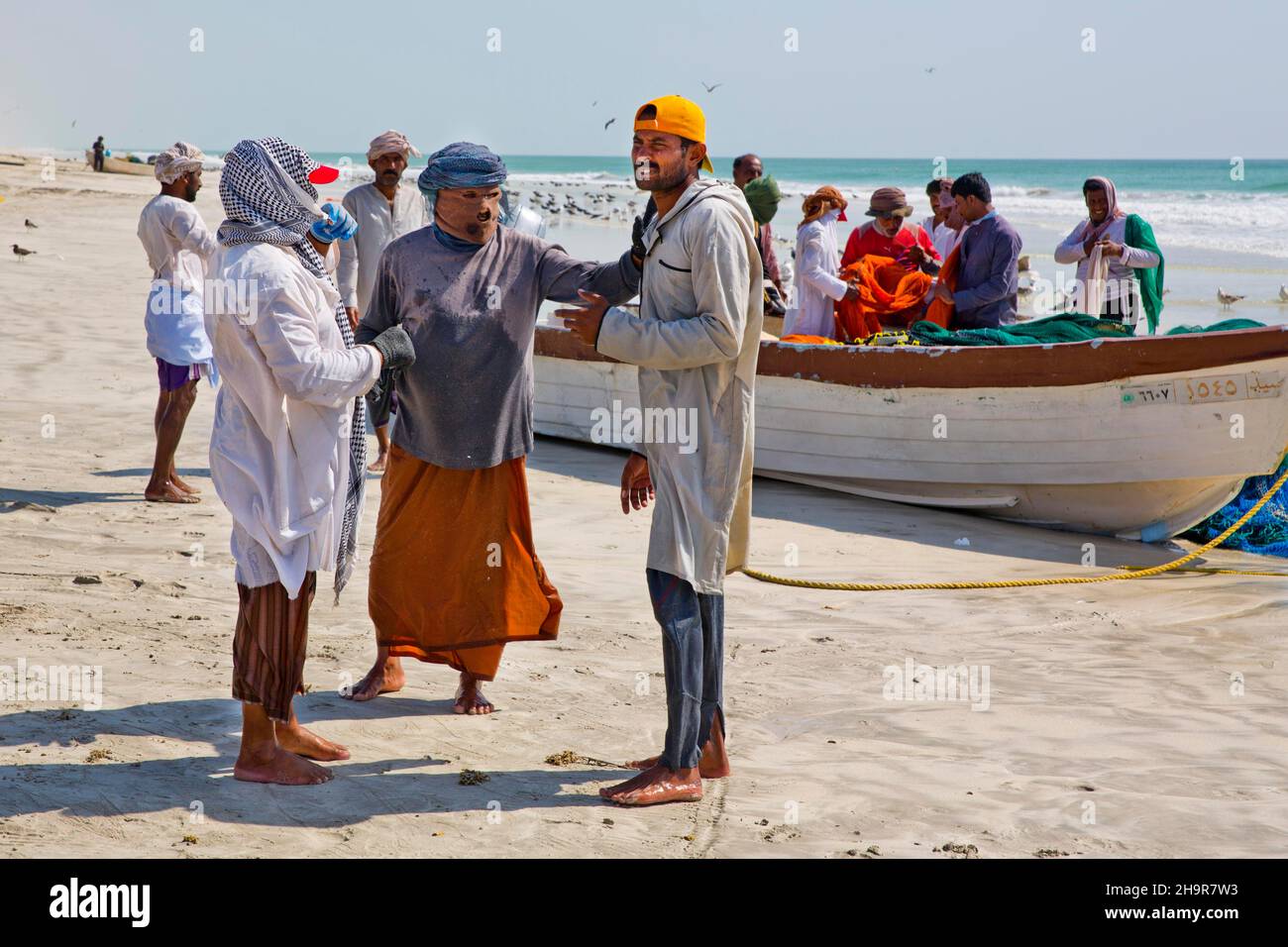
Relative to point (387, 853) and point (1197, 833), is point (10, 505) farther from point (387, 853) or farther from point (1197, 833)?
point (1197, 833)

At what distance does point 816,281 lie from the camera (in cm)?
863

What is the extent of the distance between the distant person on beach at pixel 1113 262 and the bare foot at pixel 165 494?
18.4 feet

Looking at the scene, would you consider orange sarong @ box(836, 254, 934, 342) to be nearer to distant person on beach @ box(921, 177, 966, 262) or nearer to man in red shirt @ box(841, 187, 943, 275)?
man in red shirt @ box(841, 187, 943, 275)

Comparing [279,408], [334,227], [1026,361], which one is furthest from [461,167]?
[1026,361]

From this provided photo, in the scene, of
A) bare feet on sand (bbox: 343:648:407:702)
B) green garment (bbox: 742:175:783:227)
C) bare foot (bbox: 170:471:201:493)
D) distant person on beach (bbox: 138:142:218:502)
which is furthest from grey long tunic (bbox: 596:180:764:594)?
green garment (bbox: 742:175:783:227)

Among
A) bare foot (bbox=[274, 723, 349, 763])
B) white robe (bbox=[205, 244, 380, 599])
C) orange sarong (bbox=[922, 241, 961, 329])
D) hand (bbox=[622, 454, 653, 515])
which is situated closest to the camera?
white robe (bbox=[205, 244, 380, 599])

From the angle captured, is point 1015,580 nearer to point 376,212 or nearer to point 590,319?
point 590,319

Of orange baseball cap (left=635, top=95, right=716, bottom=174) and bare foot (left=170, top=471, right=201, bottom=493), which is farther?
bare foot (left=170, top=471, right=201, bottom=493)

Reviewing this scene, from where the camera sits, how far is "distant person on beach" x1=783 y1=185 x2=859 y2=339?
8.59 m

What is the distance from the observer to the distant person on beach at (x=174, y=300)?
23.0ft

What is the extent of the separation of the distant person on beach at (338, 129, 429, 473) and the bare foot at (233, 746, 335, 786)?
3.49 m

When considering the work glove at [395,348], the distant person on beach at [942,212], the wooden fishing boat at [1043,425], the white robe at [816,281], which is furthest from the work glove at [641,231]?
the distant person on beach at [942,212]

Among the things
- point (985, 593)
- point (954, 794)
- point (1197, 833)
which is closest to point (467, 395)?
point (954, 794)

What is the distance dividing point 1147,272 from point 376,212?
16.6 ft
